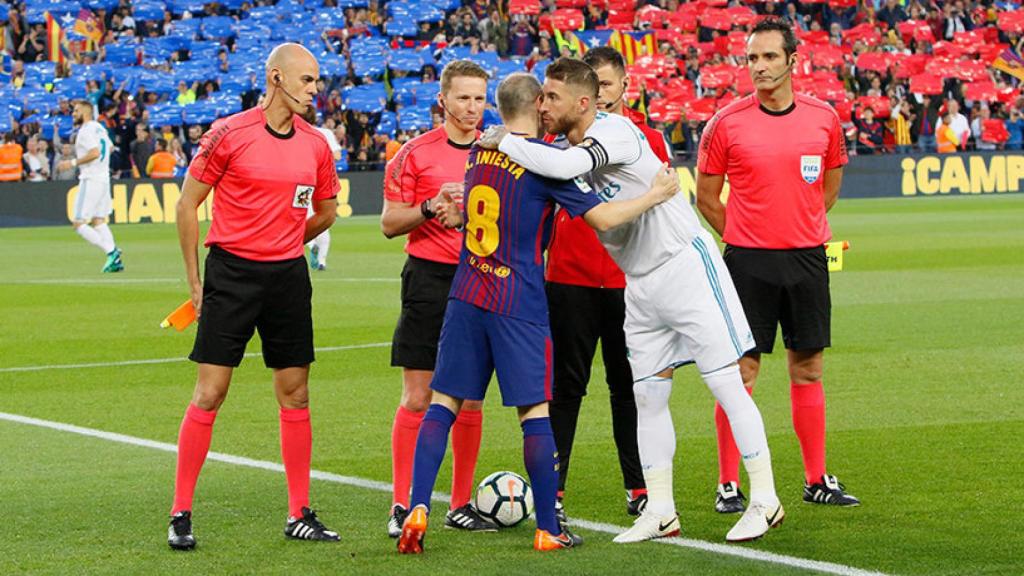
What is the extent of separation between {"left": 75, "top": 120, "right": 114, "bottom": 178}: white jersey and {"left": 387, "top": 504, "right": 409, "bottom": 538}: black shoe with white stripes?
1729cm

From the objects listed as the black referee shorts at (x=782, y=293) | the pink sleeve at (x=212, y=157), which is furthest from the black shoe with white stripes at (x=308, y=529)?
the black referee shorts at (x=782, y=293)

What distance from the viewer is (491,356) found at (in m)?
6.88

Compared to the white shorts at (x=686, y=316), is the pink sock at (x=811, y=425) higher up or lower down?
lower down

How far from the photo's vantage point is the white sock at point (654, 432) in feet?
23.1

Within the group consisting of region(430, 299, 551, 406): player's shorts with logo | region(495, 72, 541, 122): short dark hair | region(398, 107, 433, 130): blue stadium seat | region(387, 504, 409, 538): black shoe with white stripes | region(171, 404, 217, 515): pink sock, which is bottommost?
region(398, 107, 433, 130): blue stadium seat

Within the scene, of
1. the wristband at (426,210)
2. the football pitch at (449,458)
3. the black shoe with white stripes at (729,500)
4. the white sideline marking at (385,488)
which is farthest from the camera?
the black shoe with white stripes at (729,500)

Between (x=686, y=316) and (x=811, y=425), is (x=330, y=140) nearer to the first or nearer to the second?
(x=811, y=425)

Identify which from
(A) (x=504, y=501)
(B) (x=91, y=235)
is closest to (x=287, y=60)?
(A) (x=504, y=501)

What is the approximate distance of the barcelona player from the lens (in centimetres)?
666

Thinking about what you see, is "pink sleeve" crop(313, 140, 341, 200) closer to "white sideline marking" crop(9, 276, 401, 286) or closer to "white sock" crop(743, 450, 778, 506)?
"white sock" crop(743, 450, 778, 506)

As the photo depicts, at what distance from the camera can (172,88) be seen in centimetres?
3841

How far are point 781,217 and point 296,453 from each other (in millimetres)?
2563

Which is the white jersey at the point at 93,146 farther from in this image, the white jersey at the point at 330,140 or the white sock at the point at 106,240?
the white jersey at the point at 330,140

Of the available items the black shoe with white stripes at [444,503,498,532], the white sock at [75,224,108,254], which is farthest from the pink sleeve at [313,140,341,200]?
the white sock at [75,224,108,254]
